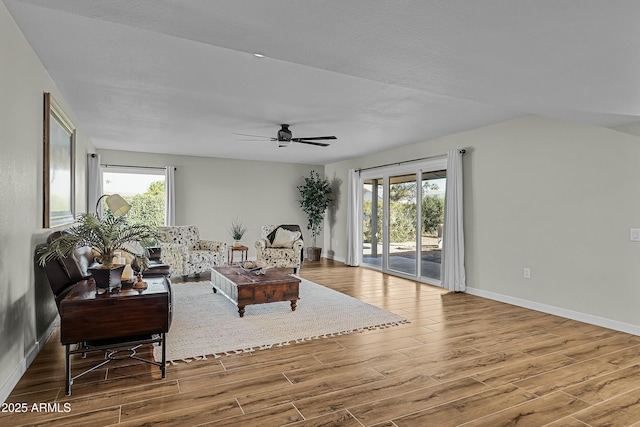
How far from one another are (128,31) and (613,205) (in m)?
4.80

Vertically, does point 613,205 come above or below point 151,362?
above

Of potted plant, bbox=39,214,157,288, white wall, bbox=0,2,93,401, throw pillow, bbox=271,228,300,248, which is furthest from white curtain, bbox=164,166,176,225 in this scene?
potted plant, bbox=39,214,157,288

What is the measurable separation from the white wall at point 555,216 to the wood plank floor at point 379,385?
2.12 feet

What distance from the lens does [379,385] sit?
257 centimetres

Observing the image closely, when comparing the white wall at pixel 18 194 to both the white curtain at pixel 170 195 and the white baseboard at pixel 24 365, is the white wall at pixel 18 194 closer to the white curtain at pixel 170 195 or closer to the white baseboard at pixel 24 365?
the white baseboard at pixel 24 365

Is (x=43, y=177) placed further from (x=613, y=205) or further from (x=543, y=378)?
(x=613, y=205)

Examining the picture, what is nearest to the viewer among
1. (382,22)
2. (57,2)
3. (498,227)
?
(57,2)

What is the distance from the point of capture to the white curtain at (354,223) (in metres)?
8.16

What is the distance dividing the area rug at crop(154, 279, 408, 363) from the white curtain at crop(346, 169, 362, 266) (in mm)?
2988

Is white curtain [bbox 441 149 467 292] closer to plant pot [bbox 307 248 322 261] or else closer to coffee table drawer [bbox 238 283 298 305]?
coffee table drawer [bbox 238 283 298 305]

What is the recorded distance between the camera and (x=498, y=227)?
16.9 ft

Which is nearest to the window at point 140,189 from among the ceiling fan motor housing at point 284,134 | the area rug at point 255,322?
the area rug at point 255,322

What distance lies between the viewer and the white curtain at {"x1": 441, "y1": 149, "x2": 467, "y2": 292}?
557 centimetres

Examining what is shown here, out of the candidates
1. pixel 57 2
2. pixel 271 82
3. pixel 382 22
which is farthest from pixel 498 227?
pixel 57 2
